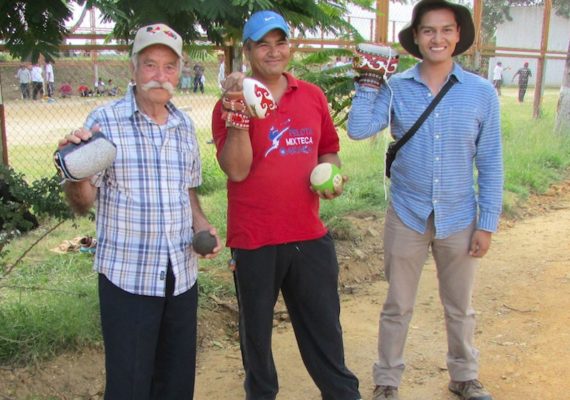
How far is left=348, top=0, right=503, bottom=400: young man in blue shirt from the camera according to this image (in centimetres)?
322

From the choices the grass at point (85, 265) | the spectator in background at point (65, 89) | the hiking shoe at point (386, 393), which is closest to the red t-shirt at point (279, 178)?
the hiking shoe at point (386, 393)

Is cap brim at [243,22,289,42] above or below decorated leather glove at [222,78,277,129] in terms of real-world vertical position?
above

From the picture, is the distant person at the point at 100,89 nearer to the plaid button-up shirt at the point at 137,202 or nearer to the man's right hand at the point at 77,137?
the plaid button-up shirt at the point at 137,202

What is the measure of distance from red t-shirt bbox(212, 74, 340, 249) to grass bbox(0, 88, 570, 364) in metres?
1.52

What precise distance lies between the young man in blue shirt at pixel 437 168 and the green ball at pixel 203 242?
1.10 meters

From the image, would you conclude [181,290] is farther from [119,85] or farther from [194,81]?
[119,85]

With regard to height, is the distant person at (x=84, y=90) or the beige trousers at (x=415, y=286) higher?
the distant person at (x=84, y=90)

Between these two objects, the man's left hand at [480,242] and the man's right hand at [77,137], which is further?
the man's left hand at [480,242]

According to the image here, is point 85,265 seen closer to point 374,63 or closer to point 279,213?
point 279,213

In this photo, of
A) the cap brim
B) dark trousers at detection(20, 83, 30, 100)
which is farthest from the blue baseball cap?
dark trousers at detection(20, 83, 30, 100)

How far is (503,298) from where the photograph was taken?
528 cm

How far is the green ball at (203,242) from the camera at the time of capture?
266 centimetres

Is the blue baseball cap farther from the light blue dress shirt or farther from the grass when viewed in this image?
the grass

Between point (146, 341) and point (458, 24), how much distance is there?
89.4 inches
